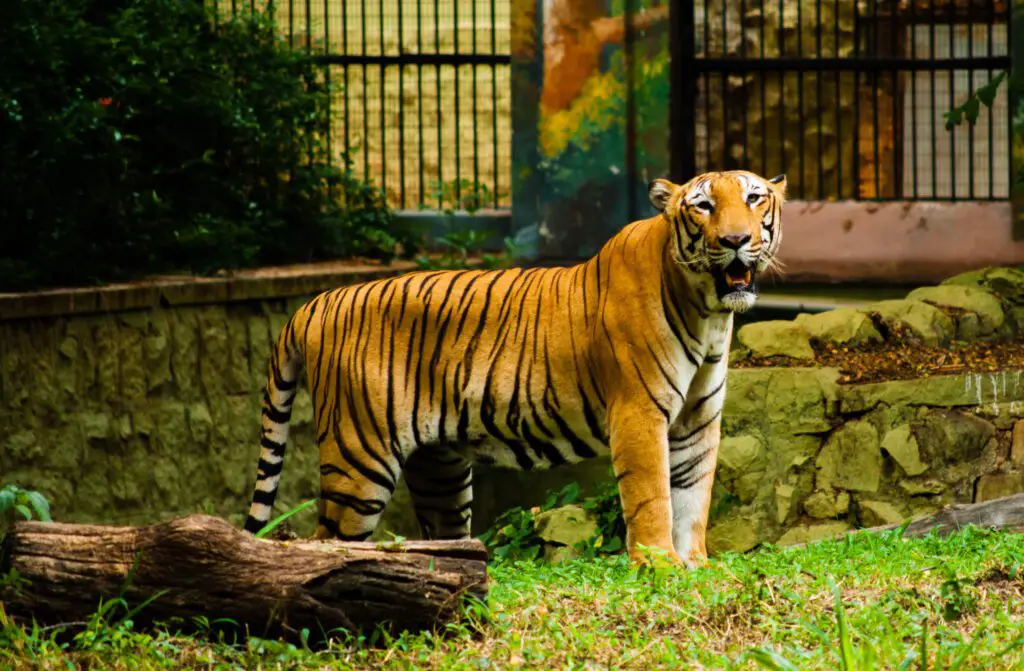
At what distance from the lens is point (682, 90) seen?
33.3 feet

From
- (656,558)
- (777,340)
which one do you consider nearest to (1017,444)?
(777,340)

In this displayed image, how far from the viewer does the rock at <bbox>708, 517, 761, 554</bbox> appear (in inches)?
304

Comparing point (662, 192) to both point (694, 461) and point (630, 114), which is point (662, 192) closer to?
point (694, 461)

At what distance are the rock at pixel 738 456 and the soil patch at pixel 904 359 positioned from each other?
48 cm

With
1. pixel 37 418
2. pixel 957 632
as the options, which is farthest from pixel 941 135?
pixel 957 632

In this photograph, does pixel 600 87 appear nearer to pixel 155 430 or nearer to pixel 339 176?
pixel 339 176

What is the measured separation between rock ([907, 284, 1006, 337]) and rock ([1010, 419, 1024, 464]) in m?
0.94

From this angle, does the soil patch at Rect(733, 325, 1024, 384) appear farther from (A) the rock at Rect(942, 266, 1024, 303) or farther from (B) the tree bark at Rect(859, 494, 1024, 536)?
(B) the tree bark at Rect(859, 494, 1024, 536)

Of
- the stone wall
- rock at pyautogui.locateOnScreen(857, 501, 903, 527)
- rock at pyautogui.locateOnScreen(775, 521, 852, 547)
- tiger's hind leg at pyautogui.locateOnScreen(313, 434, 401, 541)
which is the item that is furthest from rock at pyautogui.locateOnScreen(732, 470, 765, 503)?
tiger's hind leg at pyautogui.locateOnScreen(313, 434, 401, 541)

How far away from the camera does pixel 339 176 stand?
10641mm

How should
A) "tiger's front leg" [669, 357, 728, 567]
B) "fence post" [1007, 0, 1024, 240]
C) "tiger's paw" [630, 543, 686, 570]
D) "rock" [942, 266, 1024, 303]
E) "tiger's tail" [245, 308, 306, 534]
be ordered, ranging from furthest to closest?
"fence post" [1007, 0, 1024, 240] < "rock" [942, 266, 1024, 303] < "tiger's tail" [245, 308, 306, 534] < "tiger's front leg" [669, 357, 728, 567] < "tiger's paw" [630, 543, 686, 570]

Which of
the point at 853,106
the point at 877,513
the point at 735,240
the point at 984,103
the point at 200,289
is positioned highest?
the point at 853,106

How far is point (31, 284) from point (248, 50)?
2.78m

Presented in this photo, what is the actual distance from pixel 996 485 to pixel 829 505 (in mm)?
812
